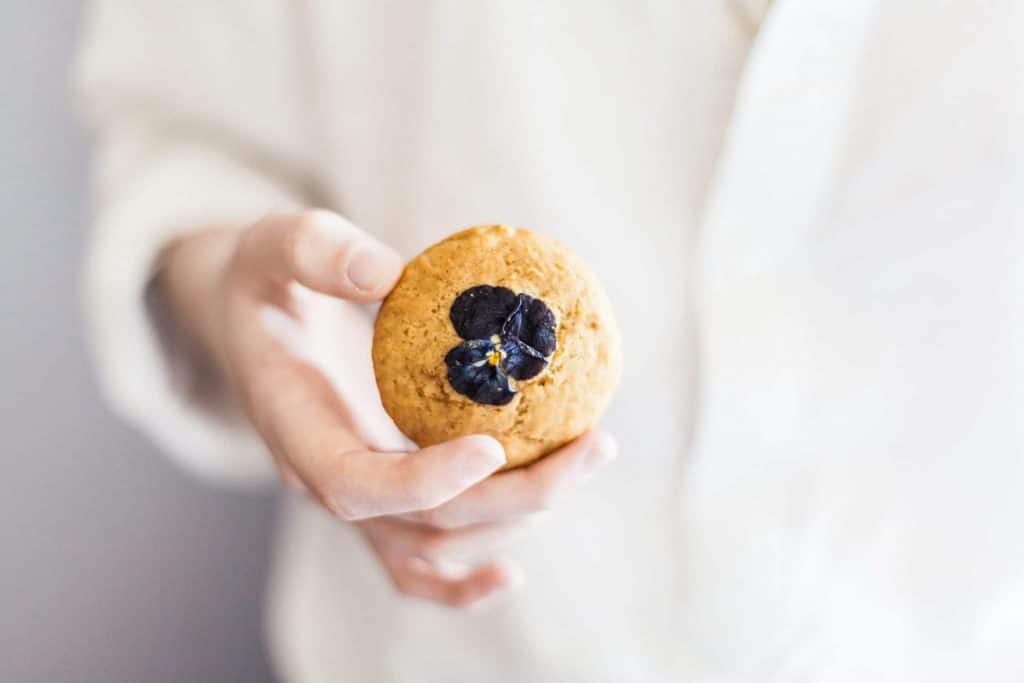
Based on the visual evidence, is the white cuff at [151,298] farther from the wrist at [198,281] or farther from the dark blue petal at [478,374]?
the dark blue petal at [478,374]

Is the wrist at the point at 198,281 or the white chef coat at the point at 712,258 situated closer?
the white chef coat at the point at 712,258

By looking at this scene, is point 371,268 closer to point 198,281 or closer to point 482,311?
point 482,311

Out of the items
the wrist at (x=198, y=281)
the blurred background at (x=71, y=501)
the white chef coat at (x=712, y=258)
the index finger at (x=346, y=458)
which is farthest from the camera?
the blurred background at (x=71, y=501)

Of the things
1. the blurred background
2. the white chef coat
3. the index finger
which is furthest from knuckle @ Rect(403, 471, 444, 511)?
the blurred background

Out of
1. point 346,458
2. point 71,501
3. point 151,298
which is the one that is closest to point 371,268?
point 346,458

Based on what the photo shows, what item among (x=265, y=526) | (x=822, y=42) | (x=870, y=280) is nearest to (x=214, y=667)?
(x=265, y=526)

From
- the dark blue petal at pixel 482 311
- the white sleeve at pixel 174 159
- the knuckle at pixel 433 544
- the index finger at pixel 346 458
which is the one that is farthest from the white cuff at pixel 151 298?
the dark blue petal at pixel 482 311
